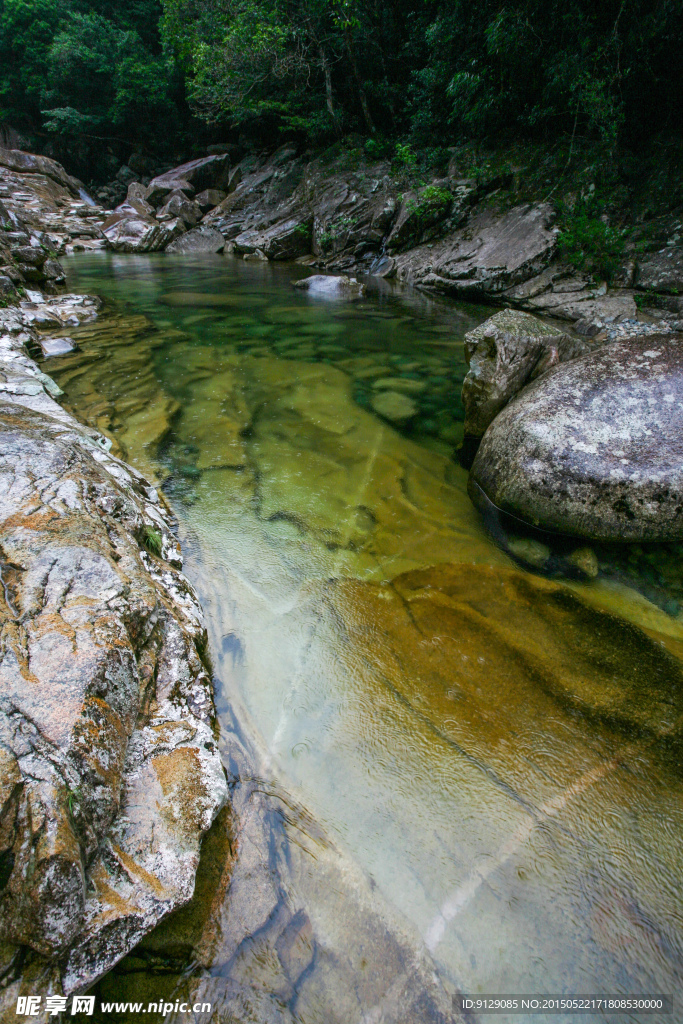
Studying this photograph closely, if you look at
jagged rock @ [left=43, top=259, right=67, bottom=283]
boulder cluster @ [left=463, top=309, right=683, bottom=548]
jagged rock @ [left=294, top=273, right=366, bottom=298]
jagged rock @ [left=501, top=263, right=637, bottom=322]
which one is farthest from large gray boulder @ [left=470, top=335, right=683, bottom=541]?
jagged rock @ [left=43, top=259, right=67, bottom=283]

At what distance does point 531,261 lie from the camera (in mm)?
7707

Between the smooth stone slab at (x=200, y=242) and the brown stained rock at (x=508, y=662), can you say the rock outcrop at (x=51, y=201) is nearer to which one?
the smooth stone slab at (x=200, y=242)

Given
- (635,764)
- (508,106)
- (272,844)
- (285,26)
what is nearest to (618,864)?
(635,764)

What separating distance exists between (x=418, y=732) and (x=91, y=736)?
1017mm

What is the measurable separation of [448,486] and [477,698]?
1.56 metres

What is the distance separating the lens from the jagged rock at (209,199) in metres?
18.2

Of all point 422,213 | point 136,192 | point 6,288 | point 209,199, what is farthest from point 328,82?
point 6,288

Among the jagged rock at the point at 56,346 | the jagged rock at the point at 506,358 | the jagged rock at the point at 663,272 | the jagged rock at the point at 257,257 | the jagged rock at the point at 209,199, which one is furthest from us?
the jagged rock at the point at 209,199

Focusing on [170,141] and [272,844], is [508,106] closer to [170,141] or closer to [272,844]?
[272,844]

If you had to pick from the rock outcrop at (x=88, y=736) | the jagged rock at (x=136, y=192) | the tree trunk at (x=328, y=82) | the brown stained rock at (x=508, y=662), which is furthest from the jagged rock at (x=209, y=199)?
the brown stained rock at (x=508, y=662)

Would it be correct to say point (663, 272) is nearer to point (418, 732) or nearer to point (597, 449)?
point (597, 449)

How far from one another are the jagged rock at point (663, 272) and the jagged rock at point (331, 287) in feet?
14.3

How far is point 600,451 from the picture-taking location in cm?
255

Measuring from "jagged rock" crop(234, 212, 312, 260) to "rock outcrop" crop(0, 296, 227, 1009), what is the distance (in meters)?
12.8
